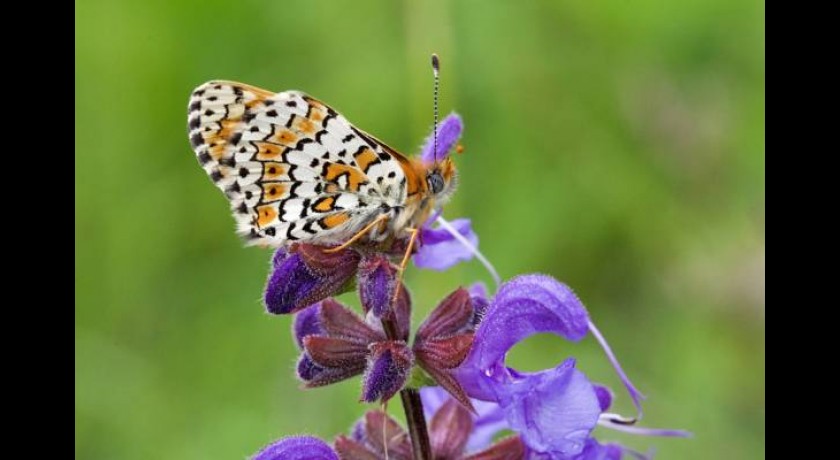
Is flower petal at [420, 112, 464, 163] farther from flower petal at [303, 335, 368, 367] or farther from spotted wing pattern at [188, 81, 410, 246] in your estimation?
flower petal at [303, 335, 368, 367]

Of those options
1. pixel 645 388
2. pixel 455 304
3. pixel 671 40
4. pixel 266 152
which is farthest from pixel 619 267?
pixel 266 152

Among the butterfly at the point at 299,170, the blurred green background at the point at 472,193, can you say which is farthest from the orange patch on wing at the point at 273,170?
the blurred green background at the point at 472,193

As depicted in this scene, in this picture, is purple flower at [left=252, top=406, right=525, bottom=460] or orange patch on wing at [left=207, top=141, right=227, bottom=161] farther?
purple flower at [left=252, top=406, right=525, bottom=460]

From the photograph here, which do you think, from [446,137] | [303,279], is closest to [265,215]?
[303,279]

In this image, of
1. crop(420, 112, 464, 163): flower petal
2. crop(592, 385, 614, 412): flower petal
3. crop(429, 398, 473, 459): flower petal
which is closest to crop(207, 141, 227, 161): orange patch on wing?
crop(420, 112, 464, 163): flower petal

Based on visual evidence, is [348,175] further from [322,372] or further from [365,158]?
[322,372]

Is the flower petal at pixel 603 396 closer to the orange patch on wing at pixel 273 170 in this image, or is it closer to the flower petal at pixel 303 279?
the flower petal at pixel 303 279
